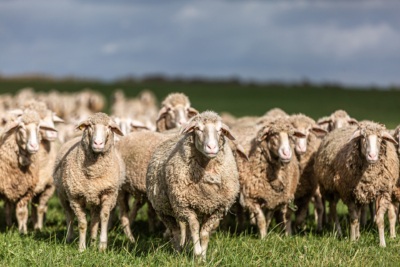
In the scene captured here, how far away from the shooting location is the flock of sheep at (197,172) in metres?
4.85

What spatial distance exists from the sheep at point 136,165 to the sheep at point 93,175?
0.52m

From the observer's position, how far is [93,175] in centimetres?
568

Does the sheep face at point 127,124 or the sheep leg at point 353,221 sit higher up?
the sheep face at point 127,124

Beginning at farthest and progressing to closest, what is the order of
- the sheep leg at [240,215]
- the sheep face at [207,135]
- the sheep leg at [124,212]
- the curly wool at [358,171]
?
the sheep leg at [240,215] < the sheep leg at [124,212] < the curly wool at [358,171] < the sheep face at [207,135]

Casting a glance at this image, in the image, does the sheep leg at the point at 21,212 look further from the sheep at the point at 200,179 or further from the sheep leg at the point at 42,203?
the sheep at the point at 200,179

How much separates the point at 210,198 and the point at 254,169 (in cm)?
168

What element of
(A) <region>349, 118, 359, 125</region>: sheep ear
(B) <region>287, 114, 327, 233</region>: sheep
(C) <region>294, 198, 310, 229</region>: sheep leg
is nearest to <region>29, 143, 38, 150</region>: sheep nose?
(B) <region>287, 114, 327, 233</region>: sheep

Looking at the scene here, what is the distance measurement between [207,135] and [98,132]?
5.28 feet

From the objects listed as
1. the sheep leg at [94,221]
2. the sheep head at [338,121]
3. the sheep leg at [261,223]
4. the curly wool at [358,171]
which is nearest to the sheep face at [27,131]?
the sheep leg at [94,221]

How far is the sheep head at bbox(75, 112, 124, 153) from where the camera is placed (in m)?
5.45

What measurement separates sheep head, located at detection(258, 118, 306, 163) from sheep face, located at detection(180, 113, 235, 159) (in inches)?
51.9

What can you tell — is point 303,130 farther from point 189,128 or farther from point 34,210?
point 34,210

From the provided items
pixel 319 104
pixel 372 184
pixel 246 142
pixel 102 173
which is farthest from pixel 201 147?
pixel 319 104

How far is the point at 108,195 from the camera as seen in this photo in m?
5.79
